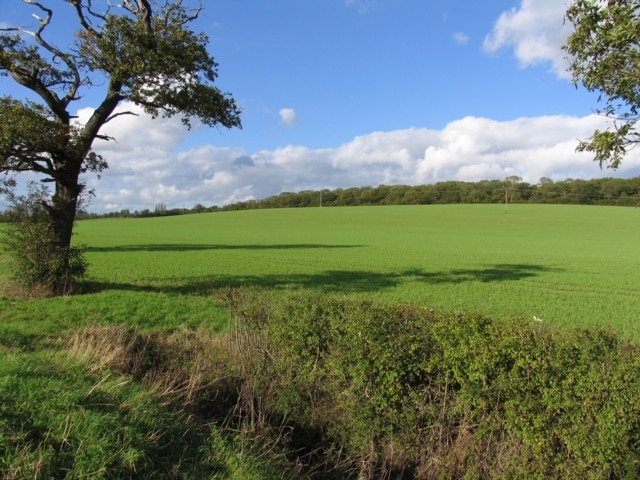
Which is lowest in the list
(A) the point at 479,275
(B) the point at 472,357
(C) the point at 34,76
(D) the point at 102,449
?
(A) the point at 479,275

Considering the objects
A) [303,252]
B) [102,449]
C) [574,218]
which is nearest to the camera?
[102,449]

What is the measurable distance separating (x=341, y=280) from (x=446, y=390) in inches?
631

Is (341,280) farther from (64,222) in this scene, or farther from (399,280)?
(64,222)

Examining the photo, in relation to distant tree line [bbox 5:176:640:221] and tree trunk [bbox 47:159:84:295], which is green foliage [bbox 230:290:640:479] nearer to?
tree trunk [bbox 47:159:84:295]

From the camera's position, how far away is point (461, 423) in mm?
4730

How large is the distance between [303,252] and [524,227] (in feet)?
140

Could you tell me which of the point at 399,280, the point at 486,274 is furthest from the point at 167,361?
the point at 486,274

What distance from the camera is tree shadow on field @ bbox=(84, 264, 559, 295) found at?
1705 cm

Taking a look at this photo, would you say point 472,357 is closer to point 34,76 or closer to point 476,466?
point 476,466

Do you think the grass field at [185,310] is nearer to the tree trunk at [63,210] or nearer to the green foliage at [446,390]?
the green foliage at [446,390]

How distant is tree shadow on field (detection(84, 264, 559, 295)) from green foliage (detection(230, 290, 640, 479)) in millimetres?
9535

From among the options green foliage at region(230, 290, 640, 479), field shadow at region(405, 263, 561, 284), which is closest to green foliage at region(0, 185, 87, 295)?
green foliage at region(230, 290, 640, 479)

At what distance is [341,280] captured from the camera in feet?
68.1

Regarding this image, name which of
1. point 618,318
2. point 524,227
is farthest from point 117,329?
point 524,227
